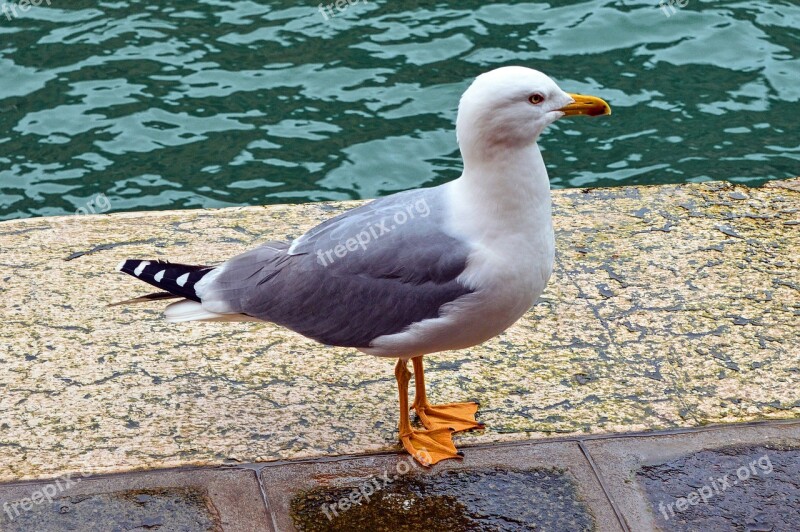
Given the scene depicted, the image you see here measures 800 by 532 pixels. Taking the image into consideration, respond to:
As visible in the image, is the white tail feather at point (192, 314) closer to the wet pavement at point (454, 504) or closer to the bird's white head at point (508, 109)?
the wet pavement at point (454, 504)

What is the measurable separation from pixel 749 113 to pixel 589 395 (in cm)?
476

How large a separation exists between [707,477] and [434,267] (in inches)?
44.5

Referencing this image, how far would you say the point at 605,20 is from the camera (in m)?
8.73

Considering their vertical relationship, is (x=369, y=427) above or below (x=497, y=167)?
below

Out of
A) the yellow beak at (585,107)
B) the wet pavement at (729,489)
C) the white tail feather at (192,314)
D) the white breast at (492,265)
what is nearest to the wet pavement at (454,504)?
the wet pavement at (729,489)

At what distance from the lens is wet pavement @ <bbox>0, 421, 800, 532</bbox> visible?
3.14 m

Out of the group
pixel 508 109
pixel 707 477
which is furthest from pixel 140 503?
pixel 707 477

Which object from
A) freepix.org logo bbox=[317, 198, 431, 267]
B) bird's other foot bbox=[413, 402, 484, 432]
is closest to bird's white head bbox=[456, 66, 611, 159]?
freepix.org logo bbox=[317, 198, 431, 267]

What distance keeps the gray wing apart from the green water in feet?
11.5

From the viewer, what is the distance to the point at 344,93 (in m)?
7.97

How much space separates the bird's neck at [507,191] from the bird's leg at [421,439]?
0.66 meters

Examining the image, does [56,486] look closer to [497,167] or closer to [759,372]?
[497,167]

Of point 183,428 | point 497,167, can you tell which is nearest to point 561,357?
point 497,167

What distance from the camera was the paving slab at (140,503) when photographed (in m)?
3.12
